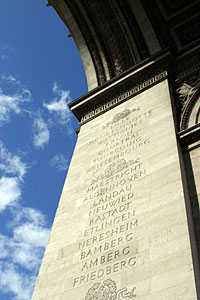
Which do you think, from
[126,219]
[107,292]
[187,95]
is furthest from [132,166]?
[107,292]

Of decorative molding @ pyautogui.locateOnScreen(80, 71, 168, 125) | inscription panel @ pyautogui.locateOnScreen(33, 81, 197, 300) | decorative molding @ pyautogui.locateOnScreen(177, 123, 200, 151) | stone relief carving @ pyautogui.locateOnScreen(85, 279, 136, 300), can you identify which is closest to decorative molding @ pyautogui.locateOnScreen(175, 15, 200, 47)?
decorative molding @ pyautogui.locateOnScreen(80, 71, 168, 125)

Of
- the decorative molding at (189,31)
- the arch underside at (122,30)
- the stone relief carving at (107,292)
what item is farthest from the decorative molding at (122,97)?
the stone relief carving at (107,292)

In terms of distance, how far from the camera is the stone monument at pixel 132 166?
5941 millimetres

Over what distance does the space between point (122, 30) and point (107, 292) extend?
1015 cm

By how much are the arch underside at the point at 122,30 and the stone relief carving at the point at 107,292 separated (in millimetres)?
8625

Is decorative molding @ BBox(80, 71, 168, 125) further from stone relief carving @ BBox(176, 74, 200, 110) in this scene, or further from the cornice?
stone relief carving @ BBox(176, 74, 200, 110)

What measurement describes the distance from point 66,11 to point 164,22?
424 centimetres

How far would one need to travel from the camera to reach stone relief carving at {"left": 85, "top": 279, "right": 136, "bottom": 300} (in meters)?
5.67

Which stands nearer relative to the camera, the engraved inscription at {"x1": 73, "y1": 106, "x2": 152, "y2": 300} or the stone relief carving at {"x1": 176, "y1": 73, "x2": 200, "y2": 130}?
the engraved inscription at {"x1": 73, "y1": 106, "x2": 152, "y2": 300}

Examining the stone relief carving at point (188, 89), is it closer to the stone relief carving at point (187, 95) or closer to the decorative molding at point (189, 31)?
the stone relief carving at point (187, 95)

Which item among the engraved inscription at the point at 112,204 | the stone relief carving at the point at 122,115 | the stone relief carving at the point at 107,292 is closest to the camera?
the stone relief carving at the point at 107,292

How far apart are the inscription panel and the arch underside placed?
3.21 metres

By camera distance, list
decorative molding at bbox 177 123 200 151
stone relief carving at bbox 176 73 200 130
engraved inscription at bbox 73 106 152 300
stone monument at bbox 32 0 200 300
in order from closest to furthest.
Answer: stone monument at bbox 32 0 200 300
engraved inscription at bbox 73 106 152 300
decorative molding at bbox 177 123 200 151
stone relief carving at bbox 176 73 200 130

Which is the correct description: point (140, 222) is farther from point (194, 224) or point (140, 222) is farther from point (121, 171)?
point (121, 171)
